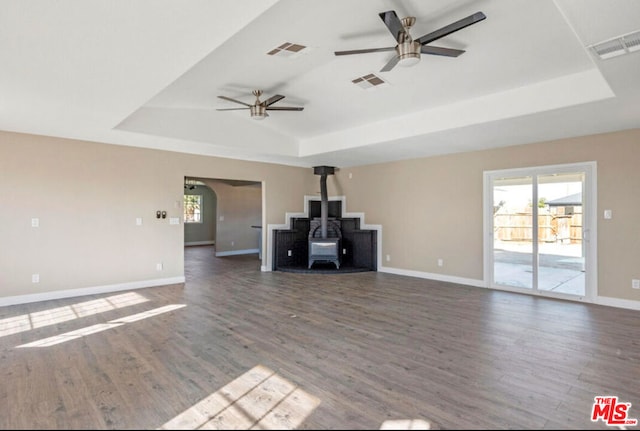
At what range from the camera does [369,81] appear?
448 cm

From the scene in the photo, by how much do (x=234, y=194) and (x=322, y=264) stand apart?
187 inches

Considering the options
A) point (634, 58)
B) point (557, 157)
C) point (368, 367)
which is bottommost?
point (368, 367)

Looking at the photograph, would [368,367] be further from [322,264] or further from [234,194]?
[234,194]

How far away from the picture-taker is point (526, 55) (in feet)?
11.7

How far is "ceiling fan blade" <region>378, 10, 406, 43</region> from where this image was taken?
2.67 meters

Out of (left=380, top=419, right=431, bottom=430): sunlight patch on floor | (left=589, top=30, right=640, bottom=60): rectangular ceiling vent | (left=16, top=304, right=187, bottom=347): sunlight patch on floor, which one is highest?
(left=589, top=30, right=640, bottom=60): rectangular ceiling vent

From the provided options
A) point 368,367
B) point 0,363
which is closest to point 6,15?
point 0,363

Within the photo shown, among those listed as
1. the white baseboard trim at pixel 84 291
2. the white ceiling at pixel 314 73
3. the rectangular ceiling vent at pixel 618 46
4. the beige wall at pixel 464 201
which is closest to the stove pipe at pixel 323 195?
the beige wall at pixel 464 201

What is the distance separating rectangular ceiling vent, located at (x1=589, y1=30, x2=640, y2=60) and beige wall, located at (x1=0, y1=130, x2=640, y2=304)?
9.36 ft

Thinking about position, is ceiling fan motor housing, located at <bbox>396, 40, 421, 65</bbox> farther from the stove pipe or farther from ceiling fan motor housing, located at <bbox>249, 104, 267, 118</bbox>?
the stove pipe

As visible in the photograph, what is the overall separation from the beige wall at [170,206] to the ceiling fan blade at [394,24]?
12.7ft

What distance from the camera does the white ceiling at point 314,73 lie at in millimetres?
2418

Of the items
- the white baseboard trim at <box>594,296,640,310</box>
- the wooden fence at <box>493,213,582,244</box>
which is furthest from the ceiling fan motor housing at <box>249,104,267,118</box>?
the white baseboard trim at <box>594,296,640,310</box>

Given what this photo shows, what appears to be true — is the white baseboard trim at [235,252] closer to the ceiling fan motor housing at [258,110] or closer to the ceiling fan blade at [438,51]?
the ceiling fan motor housing at [258,110]
